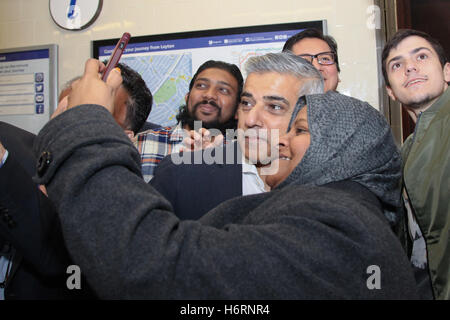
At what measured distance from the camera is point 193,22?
7.25 ft

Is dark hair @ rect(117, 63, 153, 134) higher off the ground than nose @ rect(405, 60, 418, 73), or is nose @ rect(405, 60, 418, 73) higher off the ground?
nose @ rect(405, 60, 418, 73)

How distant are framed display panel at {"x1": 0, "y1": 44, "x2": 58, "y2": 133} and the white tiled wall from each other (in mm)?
74

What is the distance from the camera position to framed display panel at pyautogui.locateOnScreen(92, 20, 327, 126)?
82.0 inches

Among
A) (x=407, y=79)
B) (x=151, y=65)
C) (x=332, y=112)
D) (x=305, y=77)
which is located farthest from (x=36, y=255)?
(x=151, y=65)

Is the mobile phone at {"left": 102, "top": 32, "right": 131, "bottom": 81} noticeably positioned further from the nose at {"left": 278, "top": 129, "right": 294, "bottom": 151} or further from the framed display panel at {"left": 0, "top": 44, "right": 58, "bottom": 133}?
the framed display panel at {"left": 0, "top": 44, "right": 58, "bottom": 133}

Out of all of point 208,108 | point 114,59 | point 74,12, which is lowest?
→ point 114,59

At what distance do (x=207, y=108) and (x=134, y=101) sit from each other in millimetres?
434

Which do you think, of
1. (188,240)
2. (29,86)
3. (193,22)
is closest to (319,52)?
(193,22)

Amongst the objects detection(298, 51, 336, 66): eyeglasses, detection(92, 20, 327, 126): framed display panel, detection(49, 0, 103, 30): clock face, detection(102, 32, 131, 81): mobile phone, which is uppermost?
detection(49, 0, 103, 30): clock face

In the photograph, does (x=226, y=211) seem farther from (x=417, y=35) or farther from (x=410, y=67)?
(x=417, y=35)

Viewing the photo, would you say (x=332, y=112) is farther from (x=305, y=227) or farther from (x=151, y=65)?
(x=151, y=65)

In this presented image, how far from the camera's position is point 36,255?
690 mm

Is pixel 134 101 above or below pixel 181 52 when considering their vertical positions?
below

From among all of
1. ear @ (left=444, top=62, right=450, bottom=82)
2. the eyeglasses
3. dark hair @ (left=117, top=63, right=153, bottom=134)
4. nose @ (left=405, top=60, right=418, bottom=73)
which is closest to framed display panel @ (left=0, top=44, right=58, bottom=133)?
dark hair @ (left=117, top=63, right=153, bottom=134)
